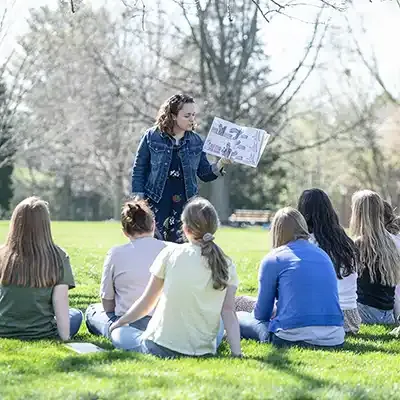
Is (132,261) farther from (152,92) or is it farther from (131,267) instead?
(152,92)

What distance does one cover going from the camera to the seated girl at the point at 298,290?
568 centimetres

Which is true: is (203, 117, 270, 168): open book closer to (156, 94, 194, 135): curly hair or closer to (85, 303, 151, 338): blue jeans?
(156, 94, 194, 135): curly hair

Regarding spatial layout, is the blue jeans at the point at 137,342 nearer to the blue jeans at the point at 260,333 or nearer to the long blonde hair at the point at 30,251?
the blue jeans at the point at 260,333

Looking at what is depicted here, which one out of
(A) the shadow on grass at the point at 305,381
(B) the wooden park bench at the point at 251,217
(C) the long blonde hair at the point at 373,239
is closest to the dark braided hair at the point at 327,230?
(C) the long blonde hair at the point at 373,239

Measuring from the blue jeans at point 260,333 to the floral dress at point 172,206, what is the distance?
3.86 ft

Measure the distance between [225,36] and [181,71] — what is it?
11.4 ft

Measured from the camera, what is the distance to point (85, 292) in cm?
962

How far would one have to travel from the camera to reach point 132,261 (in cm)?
590

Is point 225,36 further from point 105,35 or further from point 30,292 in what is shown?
point 30,292

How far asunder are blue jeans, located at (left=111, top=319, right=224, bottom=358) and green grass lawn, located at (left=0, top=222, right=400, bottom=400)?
11cm

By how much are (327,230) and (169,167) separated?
1578mm

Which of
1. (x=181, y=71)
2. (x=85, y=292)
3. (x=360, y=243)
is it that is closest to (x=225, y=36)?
(x=181, y=71)

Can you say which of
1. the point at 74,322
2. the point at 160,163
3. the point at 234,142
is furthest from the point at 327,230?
the point at 74,322

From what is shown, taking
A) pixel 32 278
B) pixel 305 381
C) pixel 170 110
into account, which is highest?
pixel 170 110
